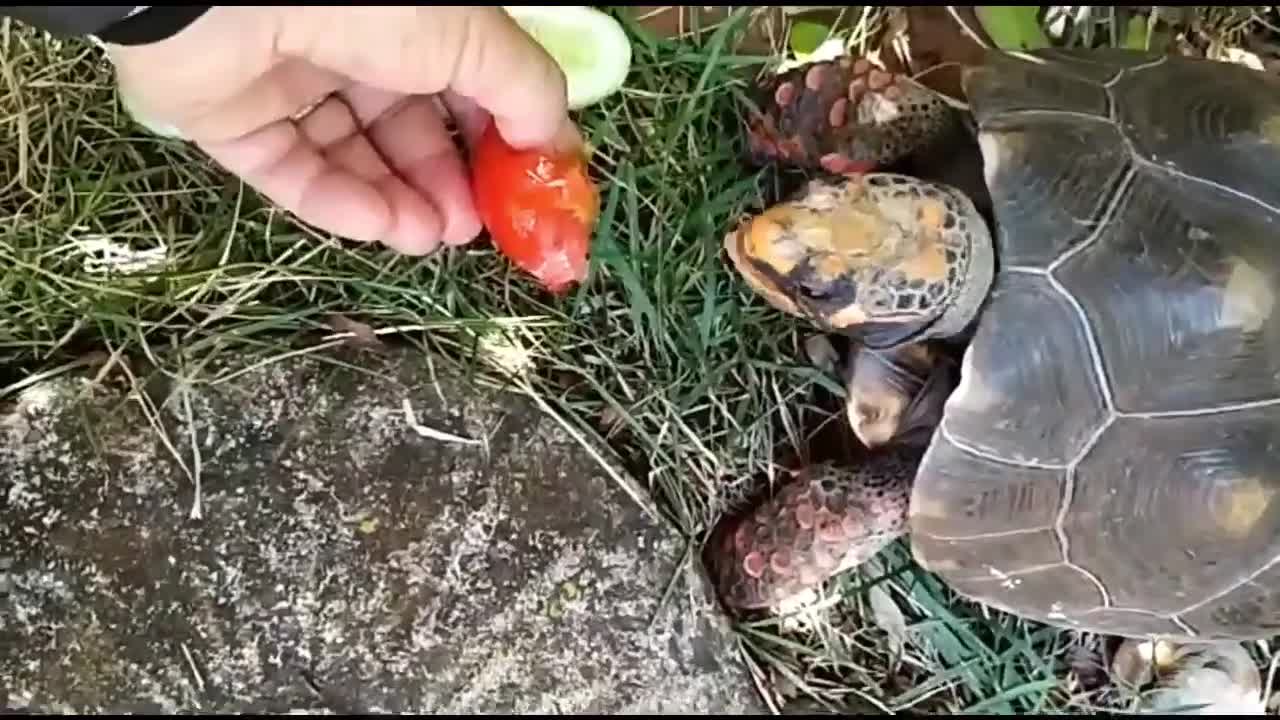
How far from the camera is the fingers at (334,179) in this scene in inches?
47.3

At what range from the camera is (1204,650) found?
1634 millimetres

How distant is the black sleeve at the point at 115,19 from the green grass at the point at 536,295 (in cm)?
45

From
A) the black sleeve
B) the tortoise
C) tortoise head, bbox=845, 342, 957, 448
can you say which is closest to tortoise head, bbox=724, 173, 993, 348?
the tortoise

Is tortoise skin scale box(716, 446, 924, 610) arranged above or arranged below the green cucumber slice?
below

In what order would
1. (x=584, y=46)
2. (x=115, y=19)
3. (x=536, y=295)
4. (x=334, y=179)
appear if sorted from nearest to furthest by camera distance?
(x=115, y=19) < (x=334, y=179) < (x=584, y=46) < (x=536, y=295)

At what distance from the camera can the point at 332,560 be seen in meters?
1.35

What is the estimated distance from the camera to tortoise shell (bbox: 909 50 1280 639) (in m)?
1.28

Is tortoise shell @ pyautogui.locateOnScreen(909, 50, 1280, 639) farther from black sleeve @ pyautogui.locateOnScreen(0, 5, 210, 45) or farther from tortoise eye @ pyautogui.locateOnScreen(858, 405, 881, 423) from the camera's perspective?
black sleeve @ pyautogui.locateOnScreen(0, 5, 210, 45)

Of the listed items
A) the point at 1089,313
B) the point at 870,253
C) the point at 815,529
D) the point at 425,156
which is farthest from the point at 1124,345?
the point at 425,156

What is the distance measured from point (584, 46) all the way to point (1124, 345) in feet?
1.72

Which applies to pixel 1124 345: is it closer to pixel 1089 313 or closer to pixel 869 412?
pixel 1089 313

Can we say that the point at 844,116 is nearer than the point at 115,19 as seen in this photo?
No

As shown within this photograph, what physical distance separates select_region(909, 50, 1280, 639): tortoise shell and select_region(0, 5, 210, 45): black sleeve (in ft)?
2.25

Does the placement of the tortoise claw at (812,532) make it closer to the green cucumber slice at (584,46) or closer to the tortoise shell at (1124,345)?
the tortoise shell at (1124,345)
